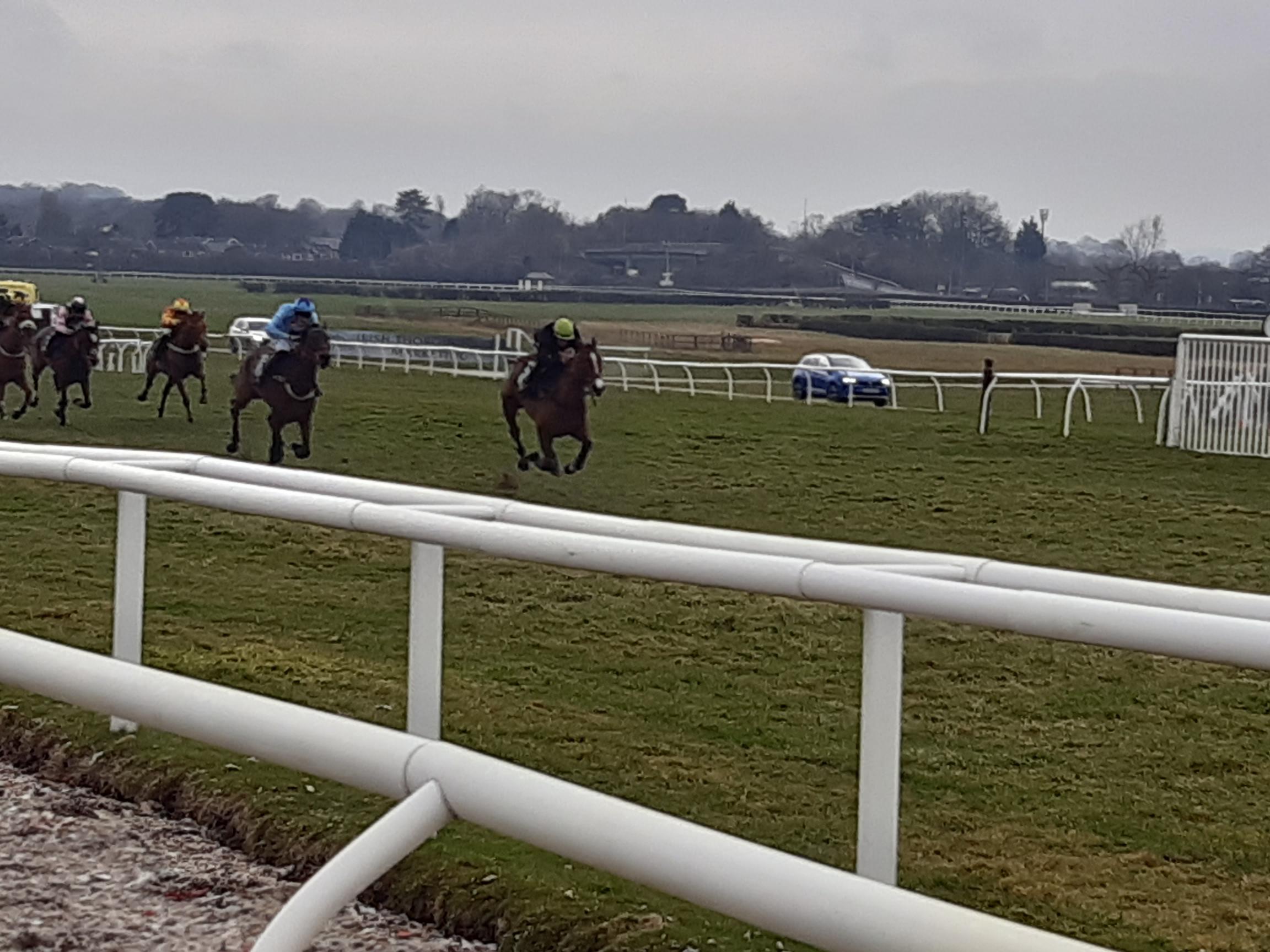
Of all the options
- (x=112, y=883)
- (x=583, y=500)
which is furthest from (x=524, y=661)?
(x=583, y=500)

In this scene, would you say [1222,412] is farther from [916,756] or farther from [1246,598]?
[1246,598]

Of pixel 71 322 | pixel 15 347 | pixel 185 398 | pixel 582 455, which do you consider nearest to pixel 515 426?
pixel 582 455

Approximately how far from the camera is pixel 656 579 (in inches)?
Result: 108

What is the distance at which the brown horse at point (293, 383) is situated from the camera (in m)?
14.9

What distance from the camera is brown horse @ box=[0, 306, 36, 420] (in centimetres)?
1866

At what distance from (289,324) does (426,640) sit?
12.1 metres

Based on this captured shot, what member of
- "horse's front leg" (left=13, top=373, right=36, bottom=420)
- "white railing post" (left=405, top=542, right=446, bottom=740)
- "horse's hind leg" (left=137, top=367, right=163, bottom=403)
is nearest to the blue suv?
"horse's hind leg" (left=137, top=367, right=163, bottom=403)

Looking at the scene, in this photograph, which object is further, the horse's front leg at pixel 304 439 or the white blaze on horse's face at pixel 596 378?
the horse's front leg at pixel 304 439

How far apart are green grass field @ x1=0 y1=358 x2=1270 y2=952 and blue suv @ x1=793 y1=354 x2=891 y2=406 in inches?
540

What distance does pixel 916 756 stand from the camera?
486 centimetres

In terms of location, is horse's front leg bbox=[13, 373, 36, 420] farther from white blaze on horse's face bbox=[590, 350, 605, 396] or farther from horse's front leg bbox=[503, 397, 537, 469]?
white blaze on horse's face bbox=[590, 350, 605, 396]

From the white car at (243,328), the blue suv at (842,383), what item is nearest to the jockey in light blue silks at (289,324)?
the blue suv at (842,383)

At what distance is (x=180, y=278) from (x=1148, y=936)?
175ft

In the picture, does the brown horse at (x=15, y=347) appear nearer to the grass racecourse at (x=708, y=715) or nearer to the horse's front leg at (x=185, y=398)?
the horse's front leg at (x=185, y=398)
